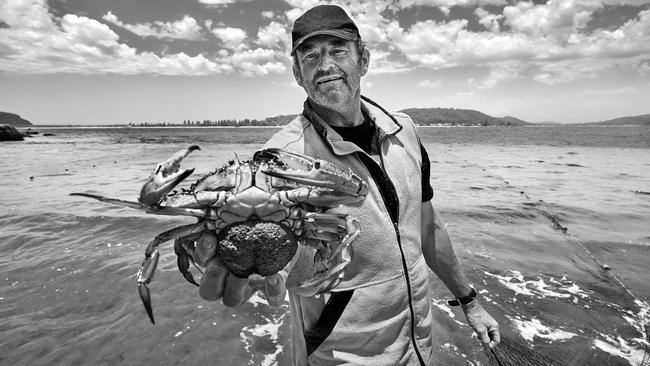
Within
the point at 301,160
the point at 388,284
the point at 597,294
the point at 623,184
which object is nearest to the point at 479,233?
the point at 597,294

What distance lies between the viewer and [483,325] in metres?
3.52

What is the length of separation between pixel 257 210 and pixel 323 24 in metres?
1.78

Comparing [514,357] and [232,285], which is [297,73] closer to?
[232,285]

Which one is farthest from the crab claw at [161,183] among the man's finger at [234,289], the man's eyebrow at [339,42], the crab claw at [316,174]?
the man's eyebrow at [339,42]

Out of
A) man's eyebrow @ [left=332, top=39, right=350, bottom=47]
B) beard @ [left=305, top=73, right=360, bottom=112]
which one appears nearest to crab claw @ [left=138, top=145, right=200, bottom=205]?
beard @ [left=305, top=73, right=360, bottom=112]

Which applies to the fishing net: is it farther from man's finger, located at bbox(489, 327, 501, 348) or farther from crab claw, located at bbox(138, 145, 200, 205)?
crab claw, located at bbox(138, 145, 200, 205)

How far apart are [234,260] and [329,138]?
1.21 metres

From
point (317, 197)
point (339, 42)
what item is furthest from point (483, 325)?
point (339, 42)

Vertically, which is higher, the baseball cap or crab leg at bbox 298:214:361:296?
the baseball cap

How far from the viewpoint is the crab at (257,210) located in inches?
91.4

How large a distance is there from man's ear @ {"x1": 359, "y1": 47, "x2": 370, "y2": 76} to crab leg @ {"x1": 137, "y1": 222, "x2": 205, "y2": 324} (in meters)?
2.15

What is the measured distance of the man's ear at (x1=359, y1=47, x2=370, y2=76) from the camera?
3.49 m

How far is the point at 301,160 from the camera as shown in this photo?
2348 millimetres

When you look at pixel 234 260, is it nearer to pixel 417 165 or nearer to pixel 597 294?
pixel 417 165
